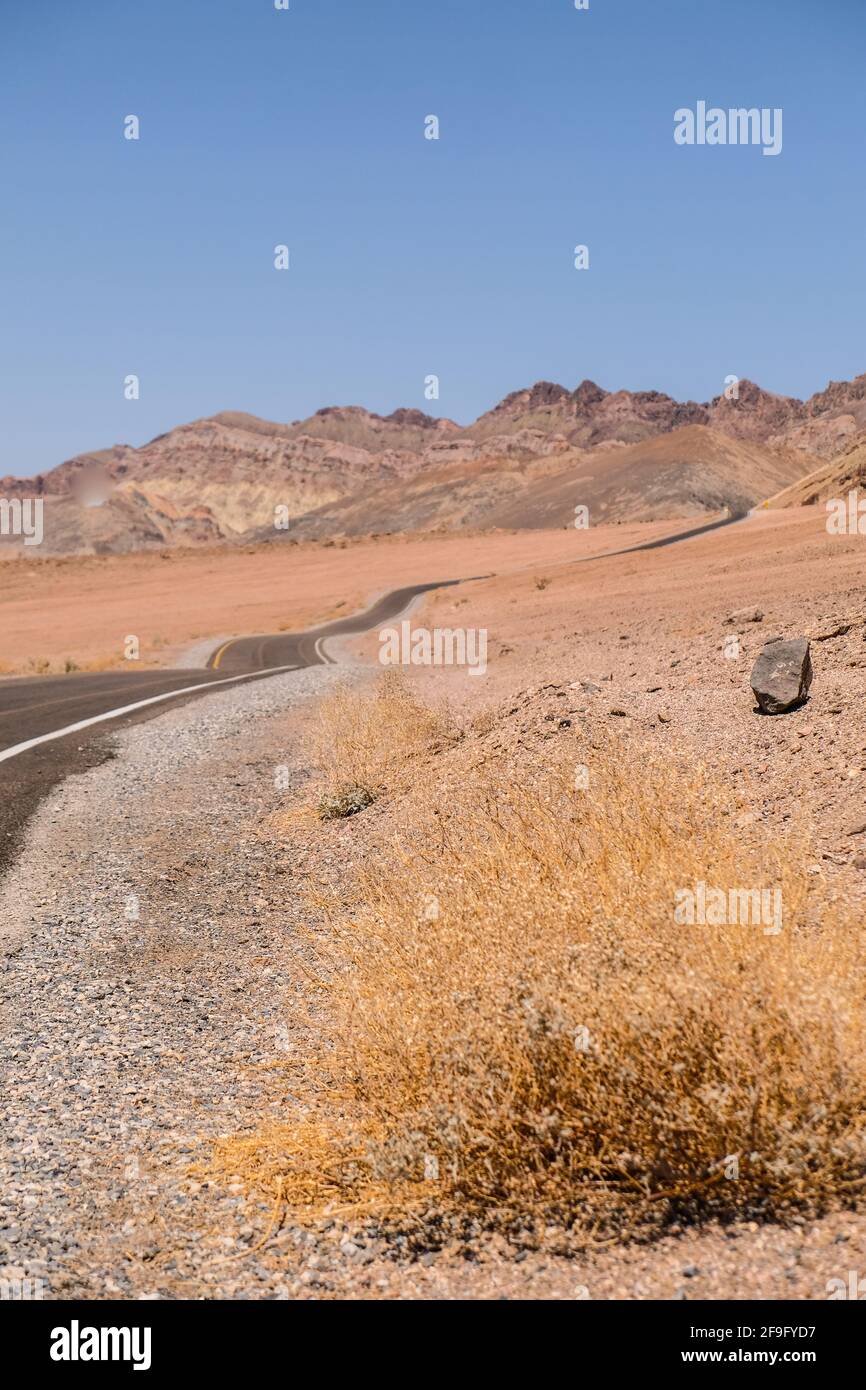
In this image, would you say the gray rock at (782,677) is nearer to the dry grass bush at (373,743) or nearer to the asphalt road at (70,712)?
the dry grass bush at (373,743)

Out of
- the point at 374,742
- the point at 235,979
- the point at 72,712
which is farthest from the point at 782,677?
the point at 72,712

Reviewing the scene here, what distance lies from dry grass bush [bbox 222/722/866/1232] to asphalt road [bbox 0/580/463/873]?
498 cm

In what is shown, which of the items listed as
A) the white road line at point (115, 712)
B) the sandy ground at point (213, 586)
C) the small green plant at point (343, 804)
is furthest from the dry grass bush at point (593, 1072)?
the sandy ground at point (213, 586)

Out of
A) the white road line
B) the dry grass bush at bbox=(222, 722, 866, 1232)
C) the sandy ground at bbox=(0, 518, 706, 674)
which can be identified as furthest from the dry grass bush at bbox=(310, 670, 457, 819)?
the sandy ground at bbox=(0, 518, 706, 674)

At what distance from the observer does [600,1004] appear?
3434mm

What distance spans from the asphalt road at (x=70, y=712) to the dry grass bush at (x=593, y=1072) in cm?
498

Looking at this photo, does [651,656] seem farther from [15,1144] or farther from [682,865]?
[15,1144]

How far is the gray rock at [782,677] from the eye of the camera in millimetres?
8289

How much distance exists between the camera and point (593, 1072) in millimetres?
3373

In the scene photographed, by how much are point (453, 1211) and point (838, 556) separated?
24249mm

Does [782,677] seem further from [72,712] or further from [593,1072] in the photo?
[72,712]

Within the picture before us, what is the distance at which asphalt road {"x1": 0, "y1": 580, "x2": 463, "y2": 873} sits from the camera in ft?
34.5

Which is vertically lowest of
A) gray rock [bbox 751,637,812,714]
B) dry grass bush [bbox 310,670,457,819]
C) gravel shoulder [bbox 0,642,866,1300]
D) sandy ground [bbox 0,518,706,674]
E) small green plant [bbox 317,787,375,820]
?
gravel shoulder [bbox 0,642,866,1300]

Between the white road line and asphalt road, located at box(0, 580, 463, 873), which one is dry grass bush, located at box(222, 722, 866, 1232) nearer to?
asphalt road, located at box(0, 580, 463, 873)
